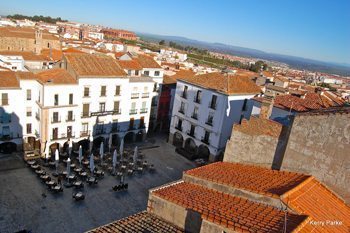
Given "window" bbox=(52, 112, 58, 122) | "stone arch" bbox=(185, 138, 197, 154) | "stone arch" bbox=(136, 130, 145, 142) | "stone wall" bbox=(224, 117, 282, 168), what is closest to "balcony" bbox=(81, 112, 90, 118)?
"window" bbox=(52, 112, 58, 122)

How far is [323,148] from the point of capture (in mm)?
17547

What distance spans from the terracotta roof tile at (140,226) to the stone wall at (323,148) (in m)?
8.38

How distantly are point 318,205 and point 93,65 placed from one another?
3558 centimetres

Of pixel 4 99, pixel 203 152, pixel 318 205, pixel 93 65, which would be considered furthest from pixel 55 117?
pixel 318 205

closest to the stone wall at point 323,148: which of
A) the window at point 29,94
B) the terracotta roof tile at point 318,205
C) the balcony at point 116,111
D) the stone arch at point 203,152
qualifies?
the terracotta roof tile at point 318,205

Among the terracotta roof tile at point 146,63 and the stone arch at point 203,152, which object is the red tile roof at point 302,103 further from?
the terracotta roof tile at point 146,63

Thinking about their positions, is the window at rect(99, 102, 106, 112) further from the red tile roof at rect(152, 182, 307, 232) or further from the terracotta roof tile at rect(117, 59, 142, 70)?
the red tile roof at rect(152, 182, 307, 232)

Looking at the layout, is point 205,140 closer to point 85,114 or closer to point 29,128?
point 85,114

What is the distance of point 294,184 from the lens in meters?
16.6

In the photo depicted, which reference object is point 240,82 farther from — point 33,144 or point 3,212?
point 3,212

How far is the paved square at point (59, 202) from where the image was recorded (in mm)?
28062

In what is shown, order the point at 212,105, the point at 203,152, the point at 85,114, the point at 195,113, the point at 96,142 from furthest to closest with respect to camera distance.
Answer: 1. the point at 203,152
2. the point at 195,113
3. the point at 96,142
4. the point at 212,105
5. the point at 85,114

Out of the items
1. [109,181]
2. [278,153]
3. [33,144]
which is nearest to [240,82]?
[109,181]

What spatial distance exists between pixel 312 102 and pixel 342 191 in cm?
2097
